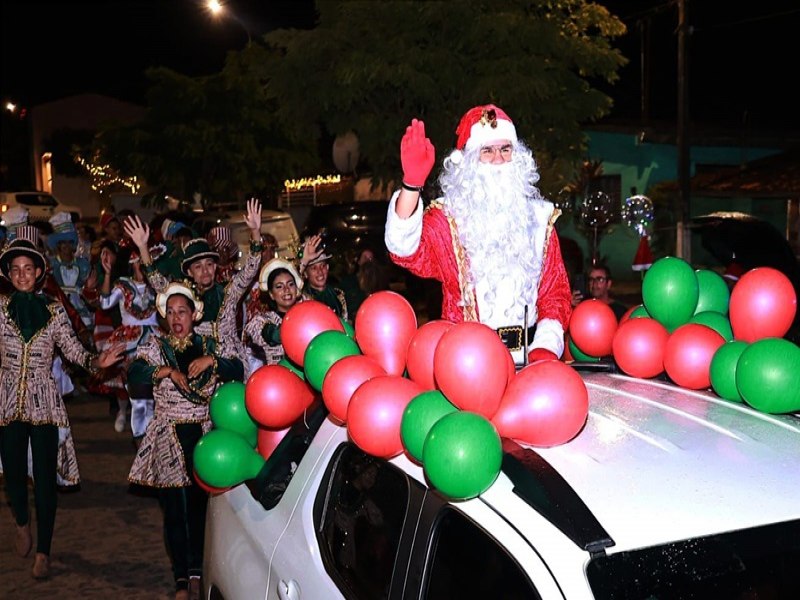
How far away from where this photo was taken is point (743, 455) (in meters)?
2.28

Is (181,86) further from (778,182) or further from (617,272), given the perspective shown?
(778,182)

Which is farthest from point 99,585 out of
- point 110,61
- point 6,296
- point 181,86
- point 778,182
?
point 110,61

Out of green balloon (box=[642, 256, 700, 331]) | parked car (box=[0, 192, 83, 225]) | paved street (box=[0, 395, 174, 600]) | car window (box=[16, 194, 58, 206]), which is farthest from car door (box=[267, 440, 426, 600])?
car window (box=[16, 194, 58, 206])

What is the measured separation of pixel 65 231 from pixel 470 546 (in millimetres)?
10227

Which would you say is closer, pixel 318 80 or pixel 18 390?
pixel 18 390

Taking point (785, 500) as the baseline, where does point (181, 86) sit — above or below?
above

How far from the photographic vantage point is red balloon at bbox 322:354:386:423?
2.77 m

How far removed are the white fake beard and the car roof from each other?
3.98ft

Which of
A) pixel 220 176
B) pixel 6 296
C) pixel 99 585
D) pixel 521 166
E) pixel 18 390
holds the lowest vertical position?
pixel 99 585

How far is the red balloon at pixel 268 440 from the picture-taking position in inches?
150

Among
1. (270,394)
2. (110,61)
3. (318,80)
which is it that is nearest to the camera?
(270,394)

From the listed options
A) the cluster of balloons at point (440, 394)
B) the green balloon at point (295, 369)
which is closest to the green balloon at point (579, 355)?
the cluster of balloons at point (440, 394)

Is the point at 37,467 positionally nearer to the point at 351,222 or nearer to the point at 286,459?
the point at 286,459

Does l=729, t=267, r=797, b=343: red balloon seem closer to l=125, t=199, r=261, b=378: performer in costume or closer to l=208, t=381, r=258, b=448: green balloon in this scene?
l=208, t=381, r=258, b=448: green balloon
